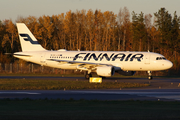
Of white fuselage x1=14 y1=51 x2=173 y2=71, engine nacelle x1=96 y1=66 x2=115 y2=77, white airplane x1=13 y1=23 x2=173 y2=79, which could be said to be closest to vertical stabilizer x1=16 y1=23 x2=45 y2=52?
white airplane x1=13 y1=23 x2=173 y2=79

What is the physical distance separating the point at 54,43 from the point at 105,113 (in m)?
96.6

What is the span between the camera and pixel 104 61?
4331cm

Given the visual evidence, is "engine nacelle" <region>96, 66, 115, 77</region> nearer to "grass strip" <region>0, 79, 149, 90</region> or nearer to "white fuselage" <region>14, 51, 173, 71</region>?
"white fuselage" <region>14, 51, 173, 71</region>

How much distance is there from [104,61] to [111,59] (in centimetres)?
105

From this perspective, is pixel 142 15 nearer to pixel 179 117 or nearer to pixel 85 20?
pixel 85 20

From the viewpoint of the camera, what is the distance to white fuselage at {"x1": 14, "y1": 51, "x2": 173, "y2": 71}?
42.1 meters

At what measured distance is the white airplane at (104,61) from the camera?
41938mm

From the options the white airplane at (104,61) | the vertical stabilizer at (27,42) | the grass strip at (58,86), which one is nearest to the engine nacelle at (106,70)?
the white airplane at (104,61)

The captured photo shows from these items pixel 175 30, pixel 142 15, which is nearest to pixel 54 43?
pixel 142 15

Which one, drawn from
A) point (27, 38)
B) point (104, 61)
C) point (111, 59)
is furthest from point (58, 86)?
point (27, 38)

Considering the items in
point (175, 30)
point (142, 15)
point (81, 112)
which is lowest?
point (81, 112)

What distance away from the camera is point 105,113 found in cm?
1374

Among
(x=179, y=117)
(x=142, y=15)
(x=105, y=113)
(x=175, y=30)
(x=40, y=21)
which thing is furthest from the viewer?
(x=40, y=21)

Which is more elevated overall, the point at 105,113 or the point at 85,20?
the point at 85,20
